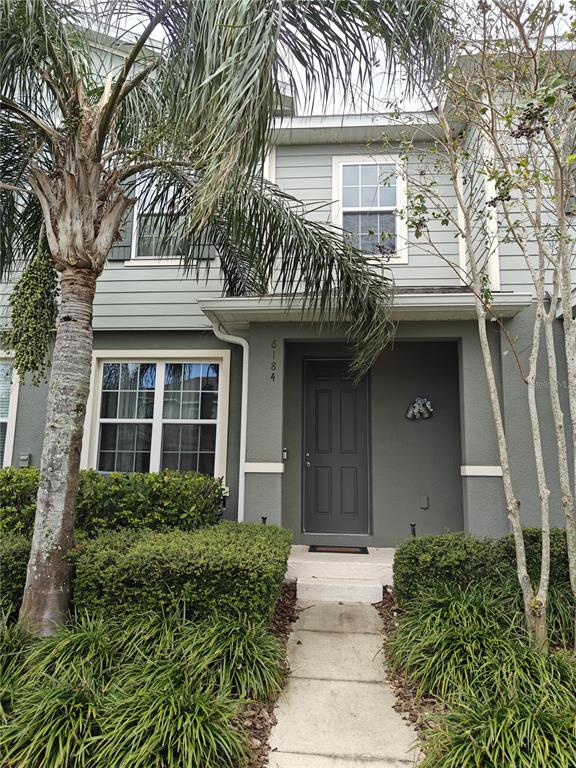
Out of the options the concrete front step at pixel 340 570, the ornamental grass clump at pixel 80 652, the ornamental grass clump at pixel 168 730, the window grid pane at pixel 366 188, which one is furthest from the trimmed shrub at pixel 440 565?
the window grid pane at pixel 366 188

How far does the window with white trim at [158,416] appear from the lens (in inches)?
263

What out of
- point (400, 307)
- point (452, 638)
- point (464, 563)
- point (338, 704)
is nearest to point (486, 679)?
point (452, 638)

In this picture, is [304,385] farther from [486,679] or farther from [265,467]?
[486,679]

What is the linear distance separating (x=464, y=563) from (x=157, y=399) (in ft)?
14.5

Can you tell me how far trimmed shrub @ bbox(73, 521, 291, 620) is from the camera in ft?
11.6

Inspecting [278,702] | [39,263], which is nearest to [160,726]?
[278,702]

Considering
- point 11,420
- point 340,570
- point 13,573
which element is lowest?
point 340,570

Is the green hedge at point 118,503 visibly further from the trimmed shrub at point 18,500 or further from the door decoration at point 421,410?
the door decoration at point 421,410

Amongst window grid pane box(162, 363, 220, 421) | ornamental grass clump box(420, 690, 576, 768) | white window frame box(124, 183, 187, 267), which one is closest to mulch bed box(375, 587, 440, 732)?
ornamental grass clump box(420, 690, 576, 768)

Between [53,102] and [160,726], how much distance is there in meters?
4.92

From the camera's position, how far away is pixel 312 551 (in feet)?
19.6

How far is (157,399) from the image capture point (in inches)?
267

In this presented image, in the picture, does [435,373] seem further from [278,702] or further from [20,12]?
[20,12]

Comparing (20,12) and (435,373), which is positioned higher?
(20,12)
